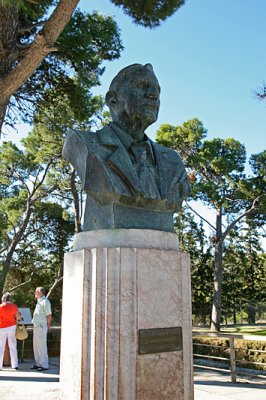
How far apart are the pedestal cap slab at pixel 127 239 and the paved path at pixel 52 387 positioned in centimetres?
211

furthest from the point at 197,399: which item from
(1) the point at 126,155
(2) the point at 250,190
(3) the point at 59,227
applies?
(3) the point at 59,227

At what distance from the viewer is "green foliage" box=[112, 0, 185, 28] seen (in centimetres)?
759

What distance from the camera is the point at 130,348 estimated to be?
2.50 metres

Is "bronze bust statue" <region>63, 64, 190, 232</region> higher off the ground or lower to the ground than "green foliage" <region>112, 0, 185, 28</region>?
lower

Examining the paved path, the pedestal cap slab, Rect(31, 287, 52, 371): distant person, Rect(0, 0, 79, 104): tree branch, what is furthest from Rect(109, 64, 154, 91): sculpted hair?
Rect(31, 287, 52, 371): distant person

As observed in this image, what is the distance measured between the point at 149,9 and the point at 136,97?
210 inches

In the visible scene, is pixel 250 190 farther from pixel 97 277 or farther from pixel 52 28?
pixel 97 277

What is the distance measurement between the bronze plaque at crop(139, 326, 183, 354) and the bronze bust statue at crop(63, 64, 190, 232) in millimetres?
731

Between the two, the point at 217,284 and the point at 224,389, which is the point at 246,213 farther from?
the point at 224,389

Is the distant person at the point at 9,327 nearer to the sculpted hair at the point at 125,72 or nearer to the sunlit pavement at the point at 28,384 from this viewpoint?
the sunlit pavement at the point at 28,384

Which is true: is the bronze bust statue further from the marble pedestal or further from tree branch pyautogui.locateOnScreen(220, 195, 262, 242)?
tree branch pyautogui.locateOnScreen(220, 195, 262, 242)

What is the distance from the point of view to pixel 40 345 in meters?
6.72

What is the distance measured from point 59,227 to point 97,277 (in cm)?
1857

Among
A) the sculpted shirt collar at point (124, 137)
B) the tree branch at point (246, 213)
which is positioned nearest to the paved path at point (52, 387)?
the sculpted shirt collar at point (124, 137)
